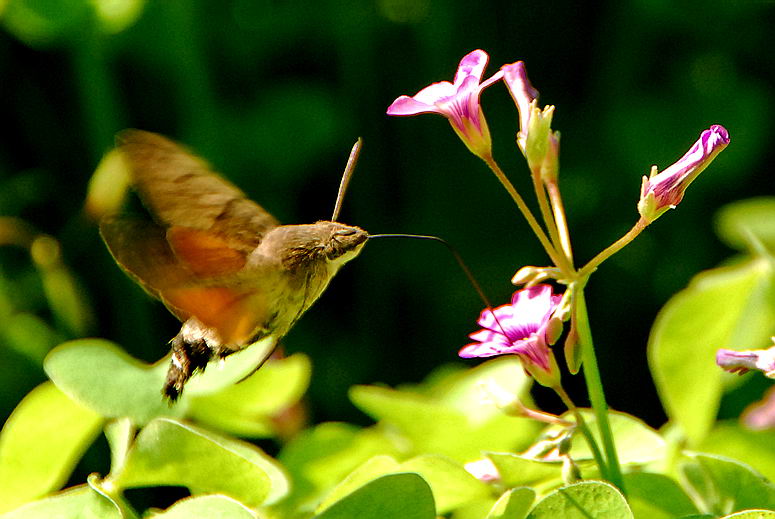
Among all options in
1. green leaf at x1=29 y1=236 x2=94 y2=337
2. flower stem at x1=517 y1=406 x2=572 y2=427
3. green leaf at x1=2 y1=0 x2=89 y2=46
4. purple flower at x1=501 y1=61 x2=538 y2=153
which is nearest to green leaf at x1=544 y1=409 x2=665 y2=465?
flower stem at x1=517 y1=406 x2=572 y2=427

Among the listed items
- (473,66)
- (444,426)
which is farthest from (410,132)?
(473,66)

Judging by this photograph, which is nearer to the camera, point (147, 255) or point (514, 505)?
point (514, 505)

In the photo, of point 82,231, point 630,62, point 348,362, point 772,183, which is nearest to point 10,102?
point 82,231

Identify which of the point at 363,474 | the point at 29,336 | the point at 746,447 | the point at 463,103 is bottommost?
the point at 29,336

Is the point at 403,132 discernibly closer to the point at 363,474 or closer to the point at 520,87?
the point at 520,87

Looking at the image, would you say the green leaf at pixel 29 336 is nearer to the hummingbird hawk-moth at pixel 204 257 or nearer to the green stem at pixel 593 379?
the hummingbird hawk-moth at pixel 204 257

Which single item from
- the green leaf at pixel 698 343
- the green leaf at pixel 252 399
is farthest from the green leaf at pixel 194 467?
the green leaf at pixel 698 343
